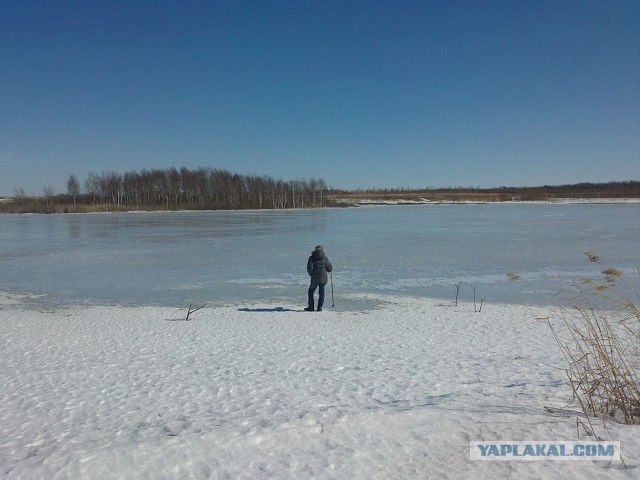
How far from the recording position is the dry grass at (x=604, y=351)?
142 inches

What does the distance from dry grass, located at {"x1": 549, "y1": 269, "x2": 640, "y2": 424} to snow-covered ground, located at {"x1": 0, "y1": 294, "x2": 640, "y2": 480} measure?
0.25 metres

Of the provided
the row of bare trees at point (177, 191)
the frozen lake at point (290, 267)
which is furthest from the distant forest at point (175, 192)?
the frozen lake at point (290, 267)

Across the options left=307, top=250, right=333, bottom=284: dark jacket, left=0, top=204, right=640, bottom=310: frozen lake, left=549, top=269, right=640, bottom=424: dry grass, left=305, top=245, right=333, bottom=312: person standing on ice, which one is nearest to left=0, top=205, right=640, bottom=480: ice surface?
left=0, top=204, right=640, bottom=310: frozen lake

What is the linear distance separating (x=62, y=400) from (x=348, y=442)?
10.7ft

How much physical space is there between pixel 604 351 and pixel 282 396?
10.0 feet

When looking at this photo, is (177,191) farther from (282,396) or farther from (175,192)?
(282,396)

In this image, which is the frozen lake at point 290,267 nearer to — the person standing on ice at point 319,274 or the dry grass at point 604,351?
the person standing on ice at point 319,274

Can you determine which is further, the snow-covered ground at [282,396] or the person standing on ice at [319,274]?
the person standing on ice at [319,274]

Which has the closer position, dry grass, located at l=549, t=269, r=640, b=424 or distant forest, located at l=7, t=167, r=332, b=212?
dry grass, located at l=549, t=269, r=640, b=424

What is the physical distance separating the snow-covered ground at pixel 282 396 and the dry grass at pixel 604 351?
25cm

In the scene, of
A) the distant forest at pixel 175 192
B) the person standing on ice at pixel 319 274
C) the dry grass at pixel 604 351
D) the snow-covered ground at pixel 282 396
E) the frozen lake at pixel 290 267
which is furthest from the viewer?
the distant forest at pixel 175 192

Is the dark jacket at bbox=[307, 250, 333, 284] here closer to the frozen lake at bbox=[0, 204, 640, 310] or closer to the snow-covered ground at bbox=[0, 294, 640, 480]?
the frozen lake at bbox=[0, 204, 640, 310]

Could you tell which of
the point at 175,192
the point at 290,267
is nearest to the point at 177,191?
the point at 175,192

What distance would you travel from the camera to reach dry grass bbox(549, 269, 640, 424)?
3607mm
